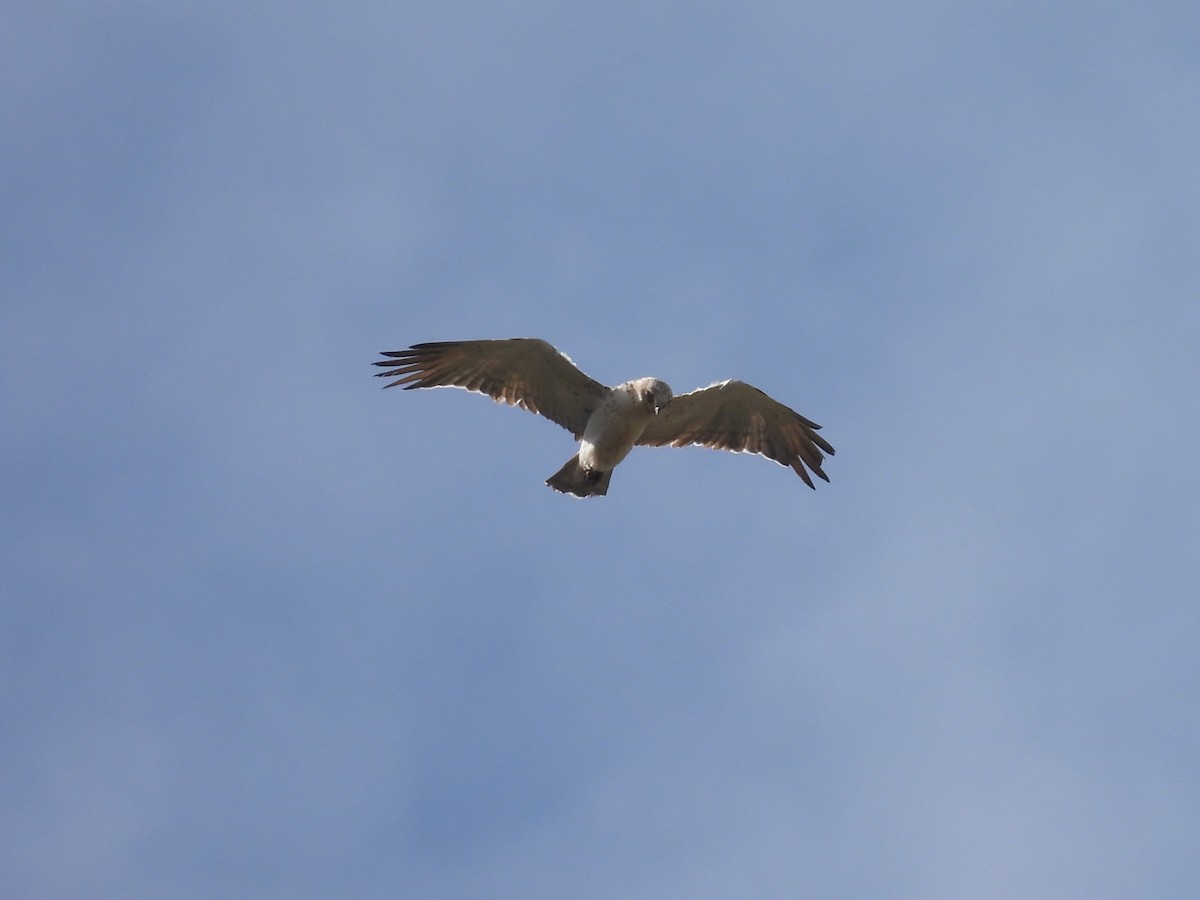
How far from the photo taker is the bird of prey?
19109mm

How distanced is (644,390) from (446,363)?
2.60 metres

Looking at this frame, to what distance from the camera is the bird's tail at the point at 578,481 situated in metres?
19.3

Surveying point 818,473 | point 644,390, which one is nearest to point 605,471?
point 644,390

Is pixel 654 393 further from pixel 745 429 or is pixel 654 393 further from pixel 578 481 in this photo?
pixel 745 429

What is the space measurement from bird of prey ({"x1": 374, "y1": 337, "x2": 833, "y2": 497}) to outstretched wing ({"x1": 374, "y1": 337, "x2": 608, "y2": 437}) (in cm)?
1

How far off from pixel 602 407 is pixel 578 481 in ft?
3.05

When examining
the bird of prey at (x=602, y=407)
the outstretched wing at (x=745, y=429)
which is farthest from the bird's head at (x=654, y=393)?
the outstretched wing at (x=745, y=429)

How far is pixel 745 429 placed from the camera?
66.9 feet

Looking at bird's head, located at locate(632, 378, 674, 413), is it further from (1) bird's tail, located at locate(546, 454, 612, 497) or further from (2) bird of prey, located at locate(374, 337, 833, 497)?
(1) bird's tail, located at locate(546, 454, 612, 497)

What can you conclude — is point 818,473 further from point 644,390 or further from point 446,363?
point 446,363

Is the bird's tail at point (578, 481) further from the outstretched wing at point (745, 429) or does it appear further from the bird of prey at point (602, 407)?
the outstretched wing at point (745, 429)

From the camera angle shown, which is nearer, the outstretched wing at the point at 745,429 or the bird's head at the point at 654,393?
the bird's head at the point at 654,393

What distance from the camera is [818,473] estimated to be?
2053 centimetres

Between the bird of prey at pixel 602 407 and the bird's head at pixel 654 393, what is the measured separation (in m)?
0.01
